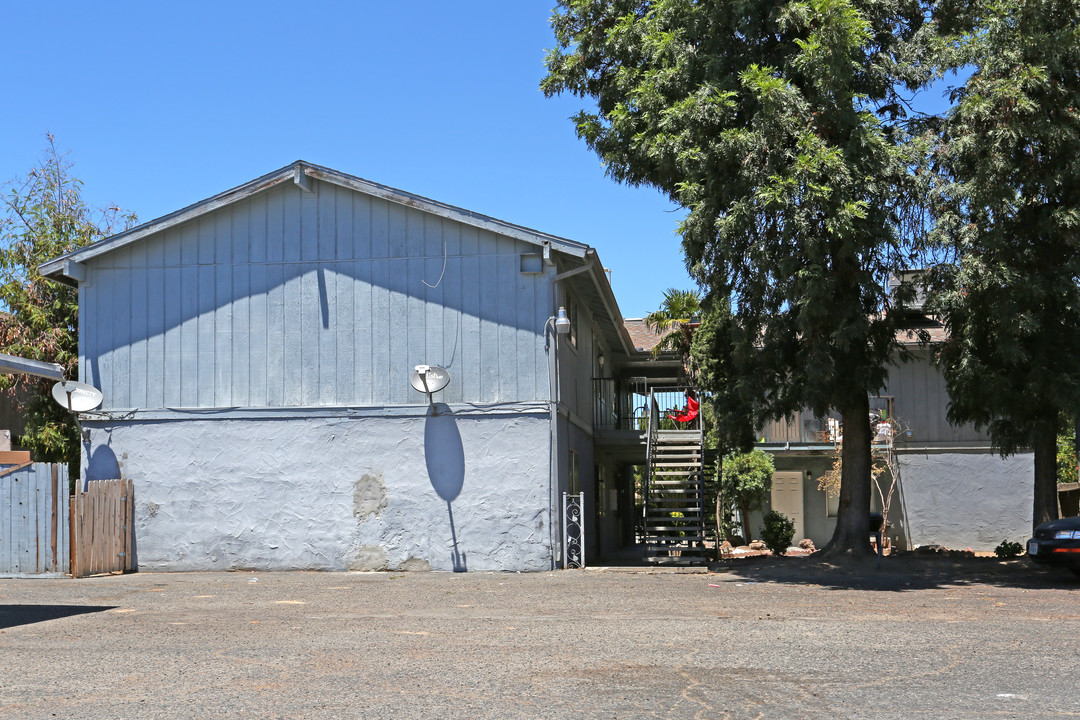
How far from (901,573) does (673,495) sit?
6366 mm

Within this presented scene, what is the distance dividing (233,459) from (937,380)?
17099mm

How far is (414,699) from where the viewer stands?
639cm

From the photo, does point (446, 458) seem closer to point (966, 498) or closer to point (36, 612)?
point (36, 612)

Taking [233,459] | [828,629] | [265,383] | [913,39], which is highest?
[913,39]

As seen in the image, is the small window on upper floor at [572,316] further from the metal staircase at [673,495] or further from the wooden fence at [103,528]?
the wooden fence at [103,528]

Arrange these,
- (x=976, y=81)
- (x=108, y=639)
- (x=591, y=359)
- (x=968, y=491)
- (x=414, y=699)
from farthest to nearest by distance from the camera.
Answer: (x=968, y=491) < (x=591, y=359) < (x=976, y=81) < (x=108, y=639) < (x=414, y=699)

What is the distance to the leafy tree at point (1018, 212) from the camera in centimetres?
1532

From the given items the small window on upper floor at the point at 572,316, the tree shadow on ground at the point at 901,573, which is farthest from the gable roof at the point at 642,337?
the tree shadow on ground at the point at 901,573

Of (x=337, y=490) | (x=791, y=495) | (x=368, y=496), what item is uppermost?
(x=337, y=490)

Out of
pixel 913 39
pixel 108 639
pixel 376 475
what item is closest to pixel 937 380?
pixel 913 39

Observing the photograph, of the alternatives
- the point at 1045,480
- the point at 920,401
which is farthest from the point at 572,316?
the point at 920,401

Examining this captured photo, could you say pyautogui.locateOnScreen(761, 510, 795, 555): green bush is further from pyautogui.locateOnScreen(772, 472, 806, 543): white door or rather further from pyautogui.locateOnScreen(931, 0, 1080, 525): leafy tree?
pyautogui.locateOnScreen(931, 0, 1080, 525): leafy tree

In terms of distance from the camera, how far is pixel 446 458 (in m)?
17.7

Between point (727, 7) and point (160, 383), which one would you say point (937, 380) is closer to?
point (727, 7)
